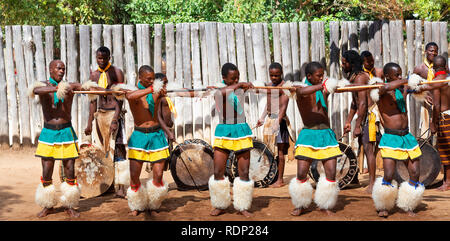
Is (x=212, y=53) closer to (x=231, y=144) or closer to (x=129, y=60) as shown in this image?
(x=129, y=60)

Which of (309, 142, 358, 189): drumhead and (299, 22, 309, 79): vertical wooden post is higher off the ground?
(299, 22, 309, 79): vertical wooden post

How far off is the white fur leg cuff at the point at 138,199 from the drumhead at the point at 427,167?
3577 millimetres

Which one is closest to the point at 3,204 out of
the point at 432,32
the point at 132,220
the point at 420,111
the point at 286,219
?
the point at 132,220

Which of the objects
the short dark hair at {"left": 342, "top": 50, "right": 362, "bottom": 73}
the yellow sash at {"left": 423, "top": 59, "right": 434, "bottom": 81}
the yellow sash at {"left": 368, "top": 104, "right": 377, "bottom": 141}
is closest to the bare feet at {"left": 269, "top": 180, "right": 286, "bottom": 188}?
the yellow sash at {"left": 368, "top": 104, "right": 377, "bottom": 141}

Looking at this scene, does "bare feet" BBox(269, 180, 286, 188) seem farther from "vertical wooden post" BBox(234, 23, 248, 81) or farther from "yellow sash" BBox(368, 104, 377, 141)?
"vertical wooden post" BBox(234, 23, 248, 81)

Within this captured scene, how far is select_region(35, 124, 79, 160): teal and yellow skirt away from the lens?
18.4 ft

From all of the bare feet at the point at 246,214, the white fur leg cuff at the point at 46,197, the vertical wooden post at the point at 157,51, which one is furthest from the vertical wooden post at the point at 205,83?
the white fur leg cuff at the point at 46,197

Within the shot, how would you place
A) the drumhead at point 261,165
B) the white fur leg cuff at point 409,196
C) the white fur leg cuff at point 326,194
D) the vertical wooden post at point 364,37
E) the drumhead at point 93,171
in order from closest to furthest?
the white fur leg cuff at point 409,196, the white fur leg cuff at point 326,194, the drumhead at point 93,171, the drumhead at point 261,165, the vertical wooden post at point 364,37

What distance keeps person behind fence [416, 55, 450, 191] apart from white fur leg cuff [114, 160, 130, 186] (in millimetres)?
4225

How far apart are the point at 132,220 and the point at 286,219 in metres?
1.69

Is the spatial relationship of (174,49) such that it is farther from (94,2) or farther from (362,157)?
(94,2)

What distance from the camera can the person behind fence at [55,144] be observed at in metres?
5.61

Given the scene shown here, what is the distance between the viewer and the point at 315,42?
8.85 metres

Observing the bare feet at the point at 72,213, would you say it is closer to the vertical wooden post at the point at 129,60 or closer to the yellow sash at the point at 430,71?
the vertical wooden post at the point at 129,60
